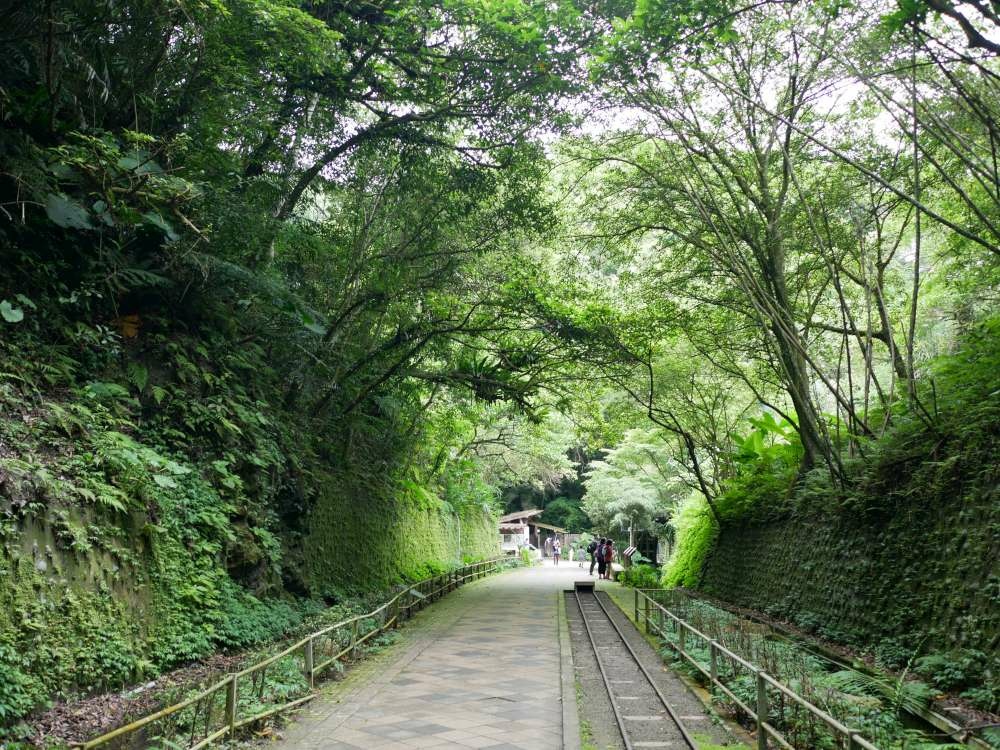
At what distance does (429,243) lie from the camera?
13711 mm

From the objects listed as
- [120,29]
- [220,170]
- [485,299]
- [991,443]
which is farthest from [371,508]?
[991,443]

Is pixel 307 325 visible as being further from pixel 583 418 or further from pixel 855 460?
pixel 583 418

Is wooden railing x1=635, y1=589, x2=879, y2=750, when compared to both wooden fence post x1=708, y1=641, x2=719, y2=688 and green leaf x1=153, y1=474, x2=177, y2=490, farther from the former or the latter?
green leaf x1=153, y1=474, x2=177, y2=490

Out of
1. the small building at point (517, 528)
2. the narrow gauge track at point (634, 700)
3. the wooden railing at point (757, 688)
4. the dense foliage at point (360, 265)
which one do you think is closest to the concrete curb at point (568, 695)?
the narrow gauge track at point (634, 700)

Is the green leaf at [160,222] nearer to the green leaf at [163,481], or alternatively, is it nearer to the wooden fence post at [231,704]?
the green leaf at [163,481]

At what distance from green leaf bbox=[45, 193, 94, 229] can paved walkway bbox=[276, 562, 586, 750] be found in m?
5.62

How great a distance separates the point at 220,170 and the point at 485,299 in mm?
6058

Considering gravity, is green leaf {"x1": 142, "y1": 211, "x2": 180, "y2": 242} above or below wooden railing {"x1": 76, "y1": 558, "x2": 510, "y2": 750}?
above

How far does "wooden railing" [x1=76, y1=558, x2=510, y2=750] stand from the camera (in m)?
5.14

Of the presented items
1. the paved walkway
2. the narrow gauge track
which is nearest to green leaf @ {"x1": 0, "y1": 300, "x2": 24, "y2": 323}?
the paved walkway

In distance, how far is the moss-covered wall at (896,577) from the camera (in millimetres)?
7254

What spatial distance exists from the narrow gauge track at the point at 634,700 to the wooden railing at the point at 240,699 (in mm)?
3308

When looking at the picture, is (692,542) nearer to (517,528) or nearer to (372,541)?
(372,541)

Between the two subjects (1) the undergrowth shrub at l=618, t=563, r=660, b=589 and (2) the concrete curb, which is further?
(1) the undergrowth shrub at l=618, t=563, r=660, b=589
